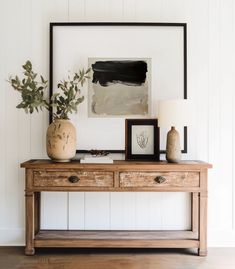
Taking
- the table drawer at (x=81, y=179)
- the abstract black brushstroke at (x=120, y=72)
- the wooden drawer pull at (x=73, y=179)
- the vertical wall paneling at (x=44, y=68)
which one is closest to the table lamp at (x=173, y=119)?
the abstract black brushstroke at (x=120, y=72)

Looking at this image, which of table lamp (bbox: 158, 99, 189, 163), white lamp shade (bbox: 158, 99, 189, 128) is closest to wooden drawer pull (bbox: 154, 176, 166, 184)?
table lamp (bbox: 158, 99, 189, 163)

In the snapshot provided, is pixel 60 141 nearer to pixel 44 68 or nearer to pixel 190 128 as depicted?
pixel 44 68

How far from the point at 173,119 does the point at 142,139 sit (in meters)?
0.34

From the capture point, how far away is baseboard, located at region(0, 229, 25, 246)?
9.32 feet

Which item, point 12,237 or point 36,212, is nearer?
point 36,212

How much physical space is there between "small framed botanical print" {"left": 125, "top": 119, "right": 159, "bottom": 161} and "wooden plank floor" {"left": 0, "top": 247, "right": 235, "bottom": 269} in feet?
2.44

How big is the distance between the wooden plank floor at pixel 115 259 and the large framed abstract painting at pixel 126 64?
2.69ft

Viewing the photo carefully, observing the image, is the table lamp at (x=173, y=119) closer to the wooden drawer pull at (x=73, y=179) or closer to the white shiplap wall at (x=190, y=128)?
the white shiplap wall at (x=190, y=128)

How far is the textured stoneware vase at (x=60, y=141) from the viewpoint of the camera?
2.54 metres

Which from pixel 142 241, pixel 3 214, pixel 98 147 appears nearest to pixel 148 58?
pixel 98 147

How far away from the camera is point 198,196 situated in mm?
2557

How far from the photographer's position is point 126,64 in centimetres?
282

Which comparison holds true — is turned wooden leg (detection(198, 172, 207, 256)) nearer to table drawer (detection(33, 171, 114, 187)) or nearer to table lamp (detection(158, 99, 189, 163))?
table lamp (detection(158, 99, 189, 163))

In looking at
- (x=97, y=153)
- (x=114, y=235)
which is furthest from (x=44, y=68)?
(x=114, y=235)
